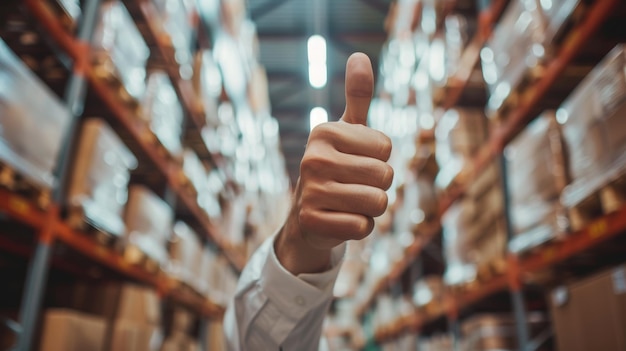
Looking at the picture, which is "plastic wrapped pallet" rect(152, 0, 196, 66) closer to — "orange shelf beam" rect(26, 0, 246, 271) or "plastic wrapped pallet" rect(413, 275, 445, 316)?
"orange shelf beam" rect(26, 0, 246, 271)

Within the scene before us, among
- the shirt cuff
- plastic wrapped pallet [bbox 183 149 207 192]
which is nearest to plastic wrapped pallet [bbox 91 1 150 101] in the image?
plastic wrapped pallet [bbox 183 149 207 192]

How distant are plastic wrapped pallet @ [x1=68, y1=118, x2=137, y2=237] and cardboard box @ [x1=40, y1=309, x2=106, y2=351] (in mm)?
539

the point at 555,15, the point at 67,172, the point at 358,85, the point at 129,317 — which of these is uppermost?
the point at 555,15

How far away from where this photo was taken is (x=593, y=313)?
92.9 inches

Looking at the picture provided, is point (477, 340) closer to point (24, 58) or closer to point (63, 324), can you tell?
point (63, 324)

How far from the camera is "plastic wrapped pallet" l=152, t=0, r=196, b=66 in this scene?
424 centimetres

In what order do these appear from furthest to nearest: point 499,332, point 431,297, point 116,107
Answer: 1. point 431,297
2. point 499,332
3. point 116,107

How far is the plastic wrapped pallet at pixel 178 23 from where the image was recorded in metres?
4.24

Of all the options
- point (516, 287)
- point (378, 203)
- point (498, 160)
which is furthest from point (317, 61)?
point (378, 203)

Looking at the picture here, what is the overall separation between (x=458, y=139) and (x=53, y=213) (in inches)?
132

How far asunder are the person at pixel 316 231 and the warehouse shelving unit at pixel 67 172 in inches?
45.3

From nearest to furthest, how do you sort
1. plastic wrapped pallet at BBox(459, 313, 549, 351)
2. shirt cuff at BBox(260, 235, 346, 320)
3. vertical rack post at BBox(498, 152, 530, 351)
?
shirt cuff at BBox(260, 235, 346, 320)
vertical rack post at BBox(498, 152, 530, 351)
plastic wrapped pallet at BBox(459, 313, 549, 351)

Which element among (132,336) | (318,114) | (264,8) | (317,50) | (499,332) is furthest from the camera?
(318,114)

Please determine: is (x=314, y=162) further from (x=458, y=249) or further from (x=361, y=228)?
(x=458, y=249)
